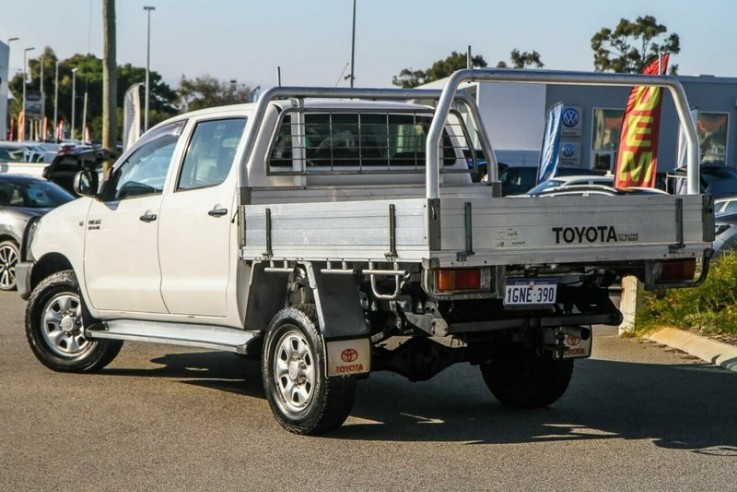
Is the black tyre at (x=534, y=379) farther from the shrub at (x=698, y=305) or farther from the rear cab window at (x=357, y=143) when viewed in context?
the shrub at (x=698, y=305)

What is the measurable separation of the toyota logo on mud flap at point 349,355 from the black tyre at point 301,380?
4.8 inches

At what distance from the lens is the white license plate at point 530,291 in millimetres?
Result: 7508

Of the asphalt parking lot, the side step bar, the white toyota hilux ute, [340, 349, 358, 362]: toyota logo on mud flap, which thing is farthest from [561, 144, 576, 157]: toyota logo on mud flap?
[340, 349, 358, 362]: toyota logo on mud flap

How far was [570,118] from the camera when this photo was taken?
4566 centimetres

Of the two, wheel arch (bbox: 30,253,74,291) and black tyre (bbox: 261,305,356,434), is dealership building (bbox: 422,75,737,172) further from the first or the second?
black tyre (bbox: 261,305,356,434)

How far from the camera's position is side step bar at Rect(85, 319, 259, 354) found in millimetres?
8734

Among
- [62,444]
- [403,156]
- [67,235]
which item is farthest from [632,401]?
[67,235]

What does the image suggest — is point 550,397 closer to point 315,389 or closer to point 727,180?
point 315,389

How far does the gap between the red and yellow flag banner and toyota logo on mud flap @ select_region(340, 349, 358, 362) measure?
30.6 ft

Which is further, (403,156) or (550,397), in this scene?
(403,156)

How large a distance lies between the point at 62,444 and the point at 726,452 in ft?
12.9

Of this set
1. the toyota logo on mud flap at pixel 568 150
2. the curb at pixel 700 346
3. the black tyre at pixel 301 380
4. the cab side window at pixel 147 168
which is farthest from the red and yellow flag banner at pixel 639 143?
the toyota logo on mud flap at pixel 568 150

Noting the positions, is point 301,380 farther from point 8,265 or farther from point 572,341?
point 8,265

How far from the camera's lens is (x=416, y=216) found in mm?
6941
